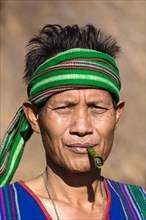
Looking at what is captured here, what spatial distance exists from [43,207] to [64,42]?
2.56ft

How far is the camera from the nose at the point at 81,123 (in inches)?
122

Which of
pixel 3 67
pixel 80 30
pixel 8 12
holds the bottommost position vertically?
pixel 80 30

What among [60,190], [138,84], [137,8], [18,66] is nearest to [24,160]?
[18,66]

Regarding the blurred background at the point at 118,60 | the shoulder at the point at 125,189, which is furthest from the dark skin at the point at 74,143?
the blurred background at the point at 118,60

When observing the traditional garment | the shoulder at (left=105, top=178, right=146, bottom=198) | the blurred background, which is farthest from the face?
the blurred background

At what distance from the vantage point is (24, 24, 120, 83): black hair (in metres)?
3.26

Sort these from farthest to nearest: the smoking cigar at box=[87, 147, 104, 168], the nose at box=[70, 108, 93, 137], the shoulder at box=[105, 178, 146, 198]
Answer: the shoulder at box=[105, 178, 146, 198]
the nose at box=[70, 108, 93, 137]
the smoking cigar at box=[87, 147, 104, 168]

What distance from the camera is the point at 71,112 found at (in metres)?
3.16

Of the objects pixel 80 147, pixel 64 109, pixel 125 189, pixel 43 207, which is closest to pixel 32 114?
pixel 64 109

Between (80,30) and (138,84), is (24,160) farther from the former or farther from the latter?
(80,30)

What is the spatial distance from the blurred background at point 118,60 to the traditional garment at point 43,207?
3.51 meters

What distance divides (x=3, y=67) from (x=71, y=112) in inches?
163

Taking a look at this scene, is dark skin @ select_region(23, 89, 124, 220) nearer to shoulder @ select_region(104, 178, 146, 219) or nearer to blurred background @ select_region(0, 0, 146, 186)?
shoulder @ select_region(104, 178, 146, 219)

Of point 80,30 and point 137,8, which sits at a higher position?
point 137,8
